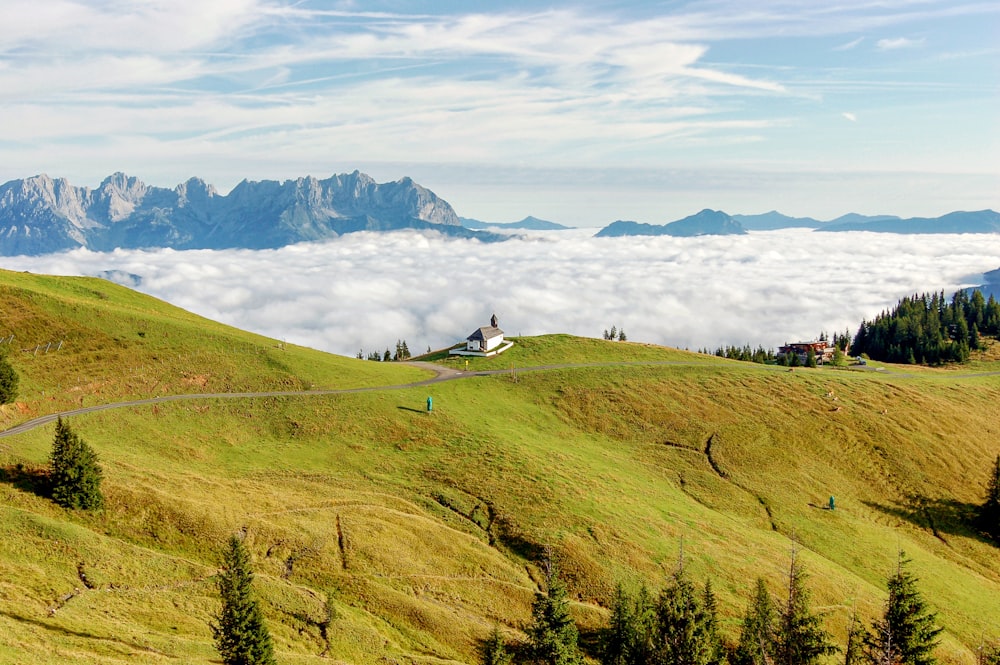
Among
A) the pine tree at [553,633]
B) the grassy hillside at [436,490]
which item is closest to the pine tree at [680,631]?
the pine tree at [553,633]

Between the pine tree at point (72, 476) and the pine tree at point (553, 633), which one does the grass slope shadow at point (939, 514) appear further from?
the pine tree at point (72, 476)

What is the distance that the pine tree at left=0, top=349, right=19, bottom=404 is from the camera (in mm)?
61844

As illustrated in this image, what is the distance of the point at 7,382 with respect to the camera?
62312mm

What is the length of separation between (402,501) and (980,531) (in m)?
73.0

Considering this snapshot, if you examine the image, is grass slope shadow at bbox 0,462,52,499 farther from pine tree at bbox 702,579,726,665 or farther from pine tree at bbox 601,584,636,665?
pine tree at bbox 702,579,726,665

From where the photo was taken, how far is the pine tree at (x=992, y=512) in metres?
77.4

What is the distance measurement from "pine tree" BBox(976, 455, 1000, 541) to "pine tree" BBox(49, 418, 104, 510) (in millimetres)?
97699

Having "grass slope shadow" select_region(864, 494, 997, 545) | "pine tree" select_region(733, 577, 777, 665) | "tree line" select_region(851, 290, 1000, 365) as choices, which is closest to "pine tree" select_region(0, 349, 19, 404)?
"pine tree" select_region(733, 577, 777, 665)

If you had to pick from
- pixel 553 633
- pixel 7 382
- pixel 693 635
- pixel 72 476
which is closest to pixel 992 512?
pixel 693 635

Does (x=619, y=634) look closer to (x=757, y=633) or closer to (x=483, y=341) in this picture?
(x=757, y=633)

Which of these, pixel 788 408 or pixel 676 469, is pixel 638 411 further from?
pixel 788 408

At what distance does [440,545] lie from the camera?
53.3 m

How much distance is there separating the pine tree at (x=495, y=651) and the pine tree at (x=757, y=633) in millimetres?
16533

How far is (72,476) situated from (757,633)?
49286 millimetres
